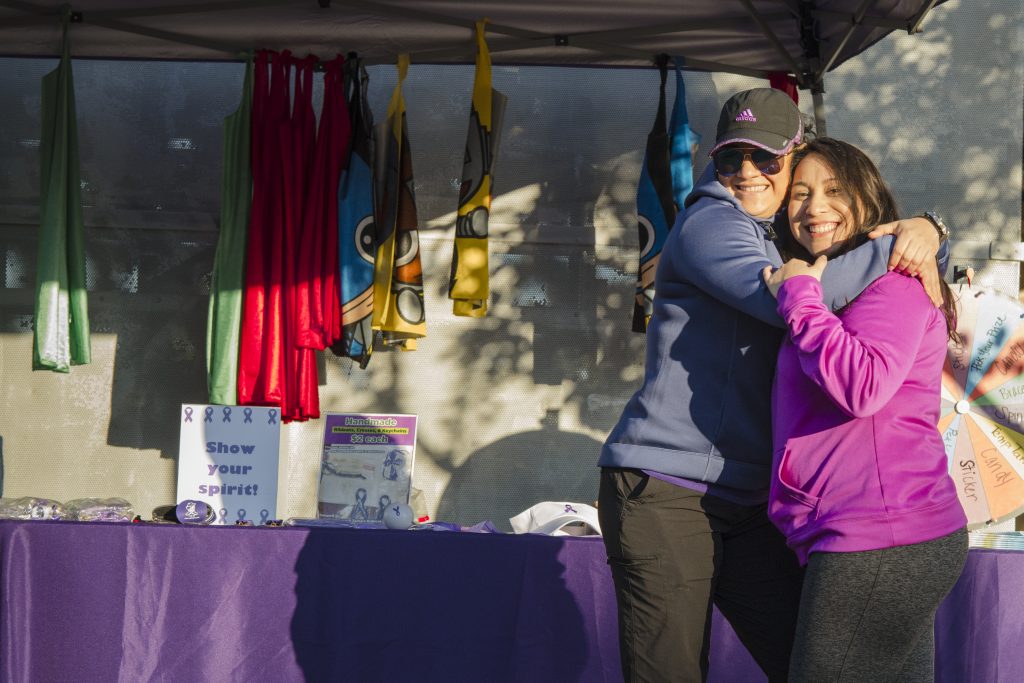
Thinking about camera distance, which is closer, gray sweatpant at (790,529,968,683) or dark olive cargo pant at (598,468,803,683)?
gray sweatpant at (790,529,968,683)

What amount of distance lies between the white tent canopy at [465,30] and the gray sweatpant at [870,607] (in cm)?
244

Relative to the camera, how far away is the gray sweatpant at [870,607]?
5.20ft

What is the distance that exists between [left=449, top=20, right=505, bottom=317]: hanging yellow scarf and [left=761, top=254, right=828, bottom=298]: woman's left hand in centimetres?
211

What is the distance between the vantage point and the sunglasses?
1887 mm

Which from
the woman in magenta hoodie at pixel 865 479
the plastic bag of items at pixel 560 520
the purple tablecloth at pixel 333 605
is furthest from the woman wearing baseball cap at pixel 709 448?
the plastic bag of items at pixel 560 520

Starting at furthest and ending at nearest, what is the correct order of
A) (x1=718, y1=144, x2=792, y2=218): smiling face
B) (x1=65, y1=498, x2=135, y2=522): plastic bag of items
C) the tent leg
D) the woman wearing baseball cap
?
the tent leg
(x1=65, y1=498, x2=135, y2=522): plastic bag of items
(x1=718, y1=144, x2=792, y2=218): smiling face
the woman wearing baseball cap

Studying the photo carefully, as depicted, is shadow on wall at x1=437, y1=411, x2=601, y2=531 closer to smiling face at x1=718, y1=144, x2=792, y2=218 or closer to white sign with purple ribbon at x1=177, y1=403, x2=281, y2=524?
white sign with purple ribbon at x1=177, y1=403, x2=281, y2=524

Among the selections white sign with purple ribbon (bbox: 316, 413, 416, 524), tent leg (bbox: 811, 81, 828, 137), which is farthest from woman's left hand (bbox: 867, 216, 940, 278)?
tent leg (bbox: 811, 81, 828, 137)

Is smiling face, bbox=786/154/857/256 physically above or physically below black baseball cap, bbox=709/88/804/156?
below

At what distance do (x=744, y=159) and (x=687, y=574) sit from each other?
68 cm

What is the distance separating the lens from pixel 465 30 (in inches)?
155

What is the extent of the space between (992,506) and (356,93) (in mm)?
2442

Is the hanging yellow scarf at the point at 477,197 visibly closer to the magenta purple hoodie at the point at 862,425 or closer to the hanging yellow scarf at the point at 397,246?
the hanging yellow scarf at the point at 397,246

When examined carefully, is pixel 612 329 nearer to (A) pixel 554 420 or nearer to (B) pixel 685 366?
(A) pixel 554 420
